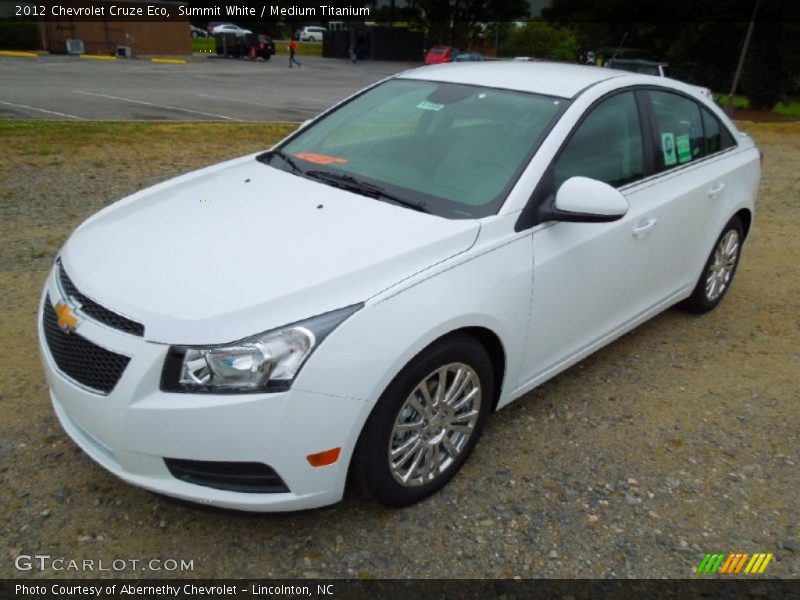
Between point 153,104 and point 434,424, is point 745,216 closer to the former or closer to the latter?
point 434,424

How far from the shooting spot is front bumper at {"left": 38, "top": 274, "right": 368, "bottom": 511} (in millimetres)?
2182

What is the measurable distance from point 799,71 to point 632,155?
93.9 ft

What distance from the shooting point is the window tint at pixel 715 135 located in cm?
431

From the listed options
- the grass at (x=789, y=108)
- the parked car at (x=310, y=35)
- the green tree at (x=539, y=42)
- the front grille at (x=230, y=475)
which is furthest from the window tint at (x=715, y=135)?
the parked car at (x=310, y=35)

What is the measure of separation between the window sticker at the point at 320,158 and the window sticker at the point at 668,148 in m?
1.81

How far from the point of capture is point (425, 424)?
268 centimetres

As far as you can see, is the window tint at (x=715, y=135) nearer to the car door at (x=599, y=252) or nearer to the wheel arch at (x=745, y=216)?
the wheel arch at (x=745, y=216)

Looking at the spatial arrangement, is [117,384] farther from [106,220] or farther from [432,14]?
[432,14]

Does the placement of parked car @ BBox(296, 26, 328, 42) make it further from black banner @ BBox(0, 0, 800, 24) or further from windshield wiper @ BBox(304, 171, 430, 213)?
windshield wiper @ BBox(304, 171, 430, 213)

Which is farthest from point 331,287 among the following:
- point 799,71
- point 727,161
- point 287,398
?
point 799,71

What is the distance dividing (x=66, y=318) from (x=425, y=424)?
55.4 inches

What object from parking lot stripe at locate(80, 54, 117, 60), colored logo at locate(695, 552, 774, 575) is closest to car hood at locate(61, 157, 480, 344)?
colored logo at locate(695, 552, 774, 575)

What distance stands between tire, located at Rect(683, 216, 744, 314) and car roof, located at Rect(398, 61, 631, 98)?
148cm
